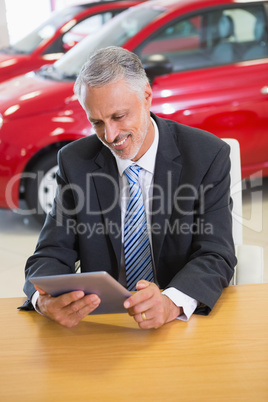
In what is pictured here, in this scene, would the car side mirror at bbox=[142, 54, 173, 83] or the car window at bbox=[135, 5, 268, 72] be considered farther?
the car window at bbox=[135, 5, 268, 72]

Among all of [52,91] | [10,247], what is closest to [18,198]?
[10,247]

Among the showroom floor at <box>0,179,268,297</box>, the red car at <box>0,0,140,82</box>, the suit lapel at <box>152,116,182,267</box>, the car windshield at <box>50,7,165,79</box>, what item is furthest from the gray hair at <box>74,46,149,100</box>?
the red car at <box>0,0,140,82</box>

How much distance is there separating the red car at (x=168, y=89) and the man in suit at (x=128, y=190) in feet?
5.94

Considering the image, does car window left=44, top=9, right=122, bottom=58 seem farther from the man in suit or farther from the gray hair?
the gray hair

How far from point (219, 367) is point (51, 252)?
70 centimetres

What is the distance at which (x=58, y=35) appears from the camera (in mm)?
5098

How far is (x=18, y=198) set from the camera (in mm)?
3820

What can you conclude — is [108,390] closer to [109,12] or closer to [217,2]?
[217,2]

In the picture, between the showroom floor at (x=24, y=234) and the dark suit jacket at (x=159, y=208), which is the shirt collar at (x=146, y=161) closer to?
the dark suit jacket at (x=159, y=208)

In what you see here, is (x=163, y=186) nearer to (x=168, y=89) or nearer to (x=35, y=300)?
(x=35, y=300)

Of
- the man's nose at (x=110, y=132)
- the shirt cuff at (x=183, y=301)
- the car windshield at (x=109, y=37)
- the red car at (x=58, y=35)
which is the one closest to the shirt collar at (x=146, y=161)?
the man's nose at (x=110, y=132)

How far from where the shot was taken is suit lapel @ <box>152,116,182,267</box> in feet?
5.91

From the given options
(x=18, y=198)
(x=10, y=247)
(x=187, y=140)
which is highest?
(x=187, y=140)

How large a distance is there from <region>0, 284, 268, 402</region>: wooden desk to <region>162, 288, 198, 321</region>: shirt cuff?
2cm
